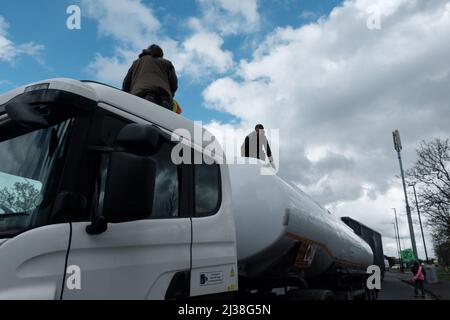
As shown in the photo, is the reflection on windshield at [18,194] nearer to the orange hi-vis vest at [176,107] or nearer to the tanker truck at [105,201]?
the tanker truck at [105,201]

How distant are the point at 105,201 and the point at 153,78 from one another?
215 cm

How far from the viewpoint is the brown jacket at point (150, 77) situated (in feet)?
12.5

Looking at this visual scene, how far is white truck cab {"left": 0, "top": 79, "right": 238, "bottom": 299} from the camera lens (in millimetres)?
1967

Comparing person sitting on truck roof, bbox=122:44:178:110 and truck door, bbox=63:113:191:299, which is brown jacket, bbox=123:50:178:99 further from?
truck door, bbox=63:113:191:299

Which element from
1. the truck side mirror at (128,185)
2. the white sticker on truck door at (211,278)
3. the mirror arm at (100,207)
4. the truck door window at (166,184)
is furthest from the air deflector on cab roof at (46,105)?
the white sticker on truck door at (211,278)

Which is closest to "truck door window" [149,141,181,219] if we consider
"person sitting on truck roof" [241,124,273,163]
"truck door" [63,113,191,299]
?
"truck door" [63,113,191,299]

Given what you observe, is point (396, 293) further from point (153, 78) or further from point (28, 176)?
point (28, 176)

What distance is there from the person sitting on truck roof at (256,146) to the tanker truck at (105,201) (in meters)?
1.72

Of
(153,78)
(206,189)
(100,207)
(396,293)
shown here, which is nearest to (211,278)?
(206,189)

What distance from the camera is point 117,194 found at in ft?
6.47
